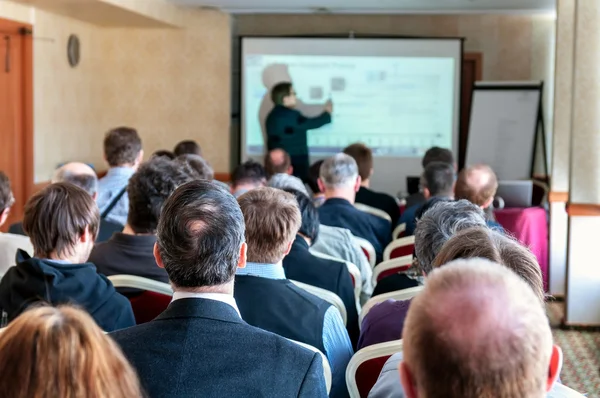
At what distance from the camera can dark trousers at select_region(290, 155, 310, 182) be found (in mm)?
10742

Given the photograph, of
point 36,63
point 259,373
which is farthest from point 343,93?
point 259,373

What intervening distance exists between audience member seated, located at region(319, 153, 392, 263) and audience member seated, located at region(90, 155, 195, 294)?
1.23 metres

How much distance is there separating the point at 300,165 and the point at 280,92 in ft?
3.11

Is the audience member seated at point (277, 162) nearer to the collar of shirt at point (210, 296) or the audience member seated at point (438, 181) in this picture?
the audience member seated at point (438, 181)

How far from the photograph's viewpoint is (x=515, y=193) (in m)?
6.80

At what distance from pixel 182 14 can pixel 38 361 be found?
9.70 meters

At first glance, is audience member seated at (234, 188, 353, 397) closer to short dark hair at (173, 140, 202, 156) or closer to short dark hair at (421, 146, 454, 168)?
short dark hair at (173, 140, 202, 156)

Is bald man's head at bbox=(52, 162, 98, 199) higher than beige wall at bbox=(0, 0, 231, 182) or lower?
lower

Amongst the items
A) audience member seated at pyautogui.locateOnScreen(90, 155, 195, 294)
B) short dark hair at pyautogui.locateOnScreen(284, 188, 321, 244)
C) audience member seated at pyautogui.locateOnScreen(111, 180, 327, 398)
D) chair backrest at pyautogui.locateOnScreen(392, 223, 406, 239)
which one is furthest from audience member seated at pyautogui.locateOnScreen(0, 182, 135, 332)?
chair backrest at pyautogui.locateOnScreen(392, 223, 406, 239)

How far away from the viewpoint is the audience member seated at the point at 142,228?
132 inches

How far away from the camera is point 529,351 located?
1.06 m

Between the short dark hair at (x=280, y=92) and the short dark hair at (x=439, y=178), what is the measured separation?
5.66m

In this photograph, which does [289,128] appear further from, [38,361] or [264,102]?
[38,361]

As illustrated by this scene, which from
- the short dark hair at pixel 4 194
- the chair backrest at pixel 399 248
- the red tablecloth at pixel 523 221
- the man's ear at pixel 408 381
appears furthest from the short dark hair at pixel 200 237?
the red tablecloth at pixel 523 221
